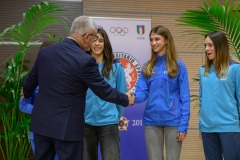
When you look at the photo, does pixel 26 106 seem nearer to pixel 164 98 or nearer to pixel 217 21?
pixel 164 98

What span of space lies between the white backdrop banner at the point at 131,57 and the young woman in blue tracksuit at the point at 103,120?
125 cm

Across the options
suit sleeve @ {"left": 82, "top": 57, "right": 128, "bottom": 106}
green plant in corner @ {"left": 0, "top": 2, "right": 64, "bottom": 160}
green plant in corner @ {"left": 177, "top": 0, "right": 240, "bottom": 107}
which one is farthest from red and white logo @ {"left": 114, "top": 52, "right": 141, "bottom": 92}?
suit sleeve @ {"left": 82, "top": 57, "right": 128, "bottom": 106}

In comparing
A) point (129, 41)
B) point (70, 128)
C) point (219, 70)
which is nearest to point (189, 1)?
point (129, 41)

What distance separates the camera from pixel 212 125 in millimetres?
2898

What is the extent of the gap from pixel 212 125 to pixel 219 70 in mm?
432

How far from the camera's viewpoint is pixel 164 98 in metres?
2.97

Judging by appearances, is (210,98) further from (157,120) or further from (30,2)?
(30,2)

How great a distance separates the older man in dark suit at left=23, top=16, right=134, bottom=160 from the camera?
2334 mm

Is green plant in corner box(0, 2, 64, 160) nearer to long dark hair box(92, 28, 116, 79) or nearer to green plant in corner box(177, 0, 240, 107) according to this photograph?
long dark hair box(92, 28, 116, 79)

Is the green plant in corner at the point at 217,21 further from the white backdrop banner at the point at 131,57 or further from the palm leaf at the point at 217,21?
the white backdrop banner at the point at 131,57

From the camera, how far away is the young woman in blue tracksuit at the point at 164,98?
115 inches

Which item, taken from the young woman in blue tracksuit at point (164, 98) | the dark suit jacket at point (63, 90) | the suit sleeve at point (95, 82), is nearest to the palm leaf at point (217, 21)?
the young woman in blue tracksuit at point (164, 98)

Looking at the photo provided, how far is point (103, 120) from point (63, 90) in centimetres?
68

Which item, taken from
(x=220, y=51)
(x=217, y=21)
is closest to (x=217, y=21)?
(x=217, y=21)
